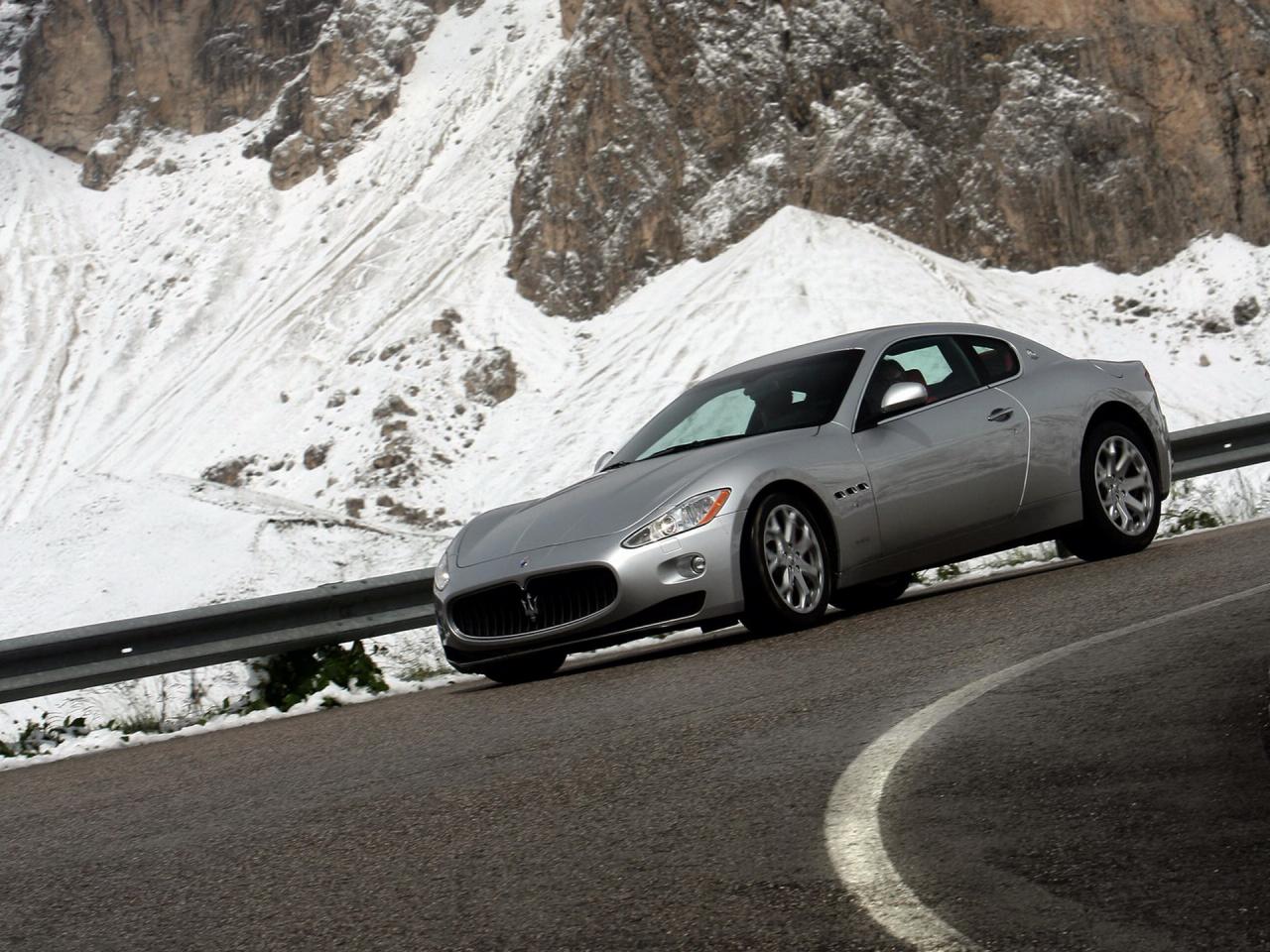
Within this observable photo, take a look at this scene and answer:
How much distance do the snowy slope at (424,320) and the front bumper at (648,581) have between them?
26029 mm

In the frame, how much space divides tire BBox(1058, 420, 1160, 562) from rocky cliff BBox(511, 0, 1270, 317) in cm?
3519

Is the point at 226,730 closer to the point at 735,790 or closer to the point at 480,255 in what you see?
the point at 735,790

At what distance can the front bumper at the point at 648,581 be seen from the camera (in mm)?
7508

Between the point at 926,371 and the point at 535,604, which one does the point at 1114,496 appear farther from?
the point at 535,604

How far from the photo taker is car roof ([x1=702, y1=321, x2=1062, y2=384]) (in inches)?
354

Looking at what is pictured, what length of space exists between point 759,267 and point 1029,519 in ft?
107

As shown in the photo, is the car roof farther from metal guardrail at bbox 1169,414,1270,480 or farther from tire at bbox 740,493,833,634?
metal guardrail at bbox 1169,414,1270,480

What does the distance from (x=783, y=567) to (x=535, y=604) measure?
1.18 meters

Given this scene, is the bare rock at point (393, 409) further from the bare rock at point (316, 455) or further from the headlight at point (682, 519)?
the headlight at point (682, 519)

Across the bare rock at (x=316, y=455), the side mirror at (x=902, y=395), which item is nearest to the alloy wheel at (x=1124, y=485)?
the side mirror at (x=902, y=395)

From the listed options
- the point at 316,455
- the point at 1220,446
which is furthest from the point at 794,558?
the point at 316,455

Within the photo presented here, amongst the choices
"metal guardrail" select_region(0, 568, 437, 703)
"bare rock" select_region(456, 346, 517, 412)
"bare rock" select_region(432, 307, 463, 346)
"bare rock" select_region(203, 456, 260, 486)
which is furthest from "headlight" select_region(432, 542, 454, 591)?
"bare rock" select_region(432, 307, 463, 346)

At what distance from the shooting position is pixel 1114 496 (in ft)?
30.6

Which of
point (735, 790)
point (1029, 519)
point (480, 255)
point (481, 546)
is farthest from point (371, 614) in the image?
point (480, 255)
